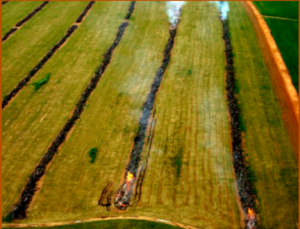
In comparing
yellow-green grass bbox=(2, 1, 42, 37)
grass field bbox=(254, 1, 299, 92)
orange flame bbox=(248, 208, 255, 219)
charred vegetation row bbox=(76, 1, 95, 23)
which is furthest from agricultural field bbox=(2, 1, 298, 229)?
yellow-green grass bbox=(2, 1, 42, 37)

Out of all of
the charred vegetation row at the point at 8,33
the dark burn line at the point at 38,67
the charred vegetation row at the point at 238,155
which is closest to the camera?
the charred vegetation row at the point at 238,155

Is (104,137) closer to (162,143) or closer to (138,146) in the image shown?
(138,146)

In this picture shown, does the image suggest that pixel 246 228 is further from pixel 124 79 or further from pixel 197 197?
pixel 124 79

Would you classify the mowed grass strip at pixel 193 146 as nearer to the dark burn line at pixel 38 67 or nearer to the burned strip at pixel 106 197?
the burned strip at pixel 106 197

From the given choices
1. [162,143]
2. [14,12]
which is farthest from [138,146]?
[14,12]

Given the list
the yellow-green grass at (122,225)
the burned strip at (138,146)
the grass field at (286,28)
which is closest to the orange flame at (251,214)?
the yellow-green grass at (122,225)

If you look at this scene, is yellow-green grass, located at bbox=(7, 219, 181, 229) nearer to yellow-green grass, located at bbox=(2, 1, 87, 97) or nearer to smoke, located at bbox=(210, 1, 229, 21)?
yellow-green grass, located at bbox=(2, 1, 87, 97)
